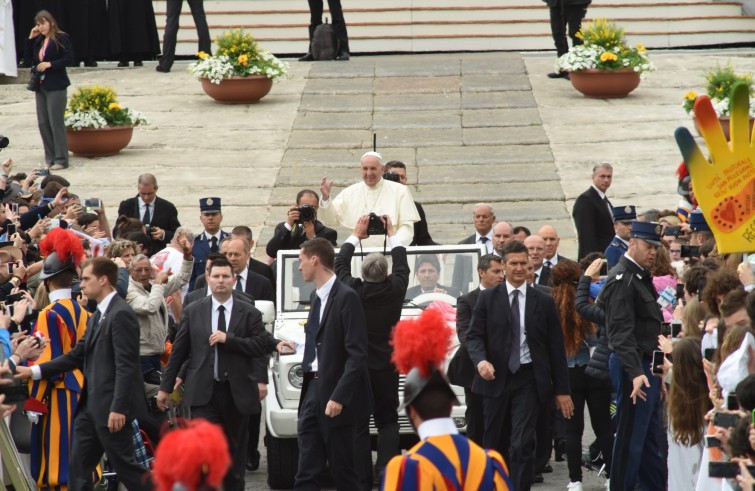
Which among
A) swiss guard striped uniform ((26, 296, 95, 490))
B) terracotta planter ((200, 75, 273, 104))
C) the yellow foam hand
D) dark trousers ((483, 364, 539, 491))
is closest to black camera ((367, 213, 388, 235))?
dark trousers ((483, 364, 539, 491))

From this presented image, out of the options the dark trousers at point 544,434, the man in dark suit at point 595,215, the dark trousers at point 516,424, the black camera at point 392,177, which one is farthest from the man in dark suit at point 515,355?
the man in dark suit at point 595,215

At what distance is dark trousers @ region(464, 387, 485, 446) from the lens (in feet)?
31.0

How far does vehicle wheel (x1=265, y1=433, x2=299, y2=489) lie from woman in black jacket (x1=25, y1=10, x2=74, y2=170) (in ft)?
29.2

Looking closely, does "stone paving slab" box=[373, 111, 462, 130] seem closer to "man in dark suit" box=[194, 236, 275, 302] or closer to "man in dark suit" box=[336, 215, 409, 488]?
"man in dark suit" box=[194, 236, 275, 302]

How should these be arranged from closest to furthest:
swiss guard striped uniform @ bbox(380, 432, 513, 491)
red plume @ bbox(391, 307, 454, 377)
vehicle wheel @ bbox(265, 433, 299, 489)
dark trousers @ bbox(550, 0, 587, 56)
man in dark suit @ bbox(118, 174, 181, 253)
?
swiss guard striped uniform @ bbox(380, 432, 513, 491)
red plume @ bbox(391, 307, 454, 377)
vehicle wheel @ bbox(265, 433, 299, 489)
man in dark suit @ bbox(118, 174, 181, 253)
dark trousers @ bbox(550, 0, 587, 56)

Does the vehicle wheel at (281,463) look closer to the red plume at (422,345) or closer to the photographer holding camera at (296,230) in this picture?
the photographer holding camera at (296,230)

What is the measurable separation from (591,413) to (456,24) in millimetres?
17554

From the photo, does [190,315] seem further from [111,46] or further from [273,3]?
[273,3]

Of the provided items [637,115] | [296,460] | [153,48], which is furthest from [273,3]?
[296,460]

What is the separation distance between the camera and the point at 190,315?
9.19m

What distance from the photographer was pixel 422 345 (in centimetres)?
521

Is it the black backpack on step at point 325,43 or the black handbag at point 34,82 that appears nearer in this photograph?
the black handbag at point 34,82

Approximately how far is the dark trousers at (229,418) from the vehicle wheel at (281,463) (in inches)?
29.7

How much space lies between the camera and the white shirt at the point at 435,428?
506cm
